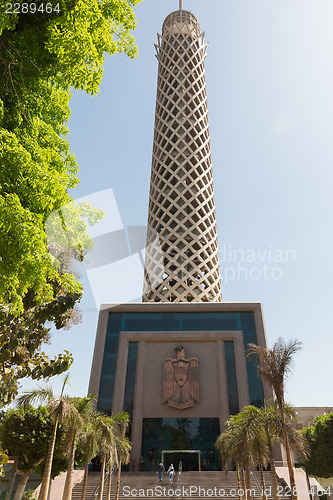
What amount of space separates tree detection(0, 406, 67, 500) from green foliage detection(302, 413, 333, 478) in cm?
1691

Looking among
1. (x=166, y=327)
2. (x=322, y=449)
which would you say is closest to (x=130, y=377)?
(x=166, y=327)

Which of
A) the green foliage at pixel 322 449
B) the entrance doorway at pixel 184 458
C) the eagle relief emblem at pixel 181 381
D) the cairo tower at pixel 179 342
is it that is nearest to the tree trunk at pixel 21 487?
the cairo tower at pixel 179 342

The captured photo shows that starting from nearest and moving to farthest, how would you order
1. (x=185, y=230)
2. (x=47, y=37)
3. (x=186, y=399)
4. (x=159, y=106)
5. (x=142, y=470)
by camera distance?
1. (x=47, y=37)
2. (x=142, y=470)
3. (x=186, y=399)
4. (x=185, y=230)
5. (x=159, y=106)

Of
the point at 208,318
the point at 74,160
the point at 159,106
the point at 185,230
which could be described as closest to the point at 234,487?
the point at 208,318

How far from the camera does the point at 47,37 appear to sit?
18.2 feet

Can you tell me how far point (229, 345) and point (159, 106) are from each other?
33.5 m

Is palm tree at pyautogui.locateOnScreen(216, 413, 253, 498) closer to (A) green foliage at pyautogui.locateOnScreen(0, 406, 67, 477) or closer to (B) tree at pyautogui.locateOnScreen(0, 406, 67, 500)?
(A) green foliage at pyautogui.locateOnScreen(0, 406, 67, 477)

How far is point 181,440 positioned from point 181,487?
551cm

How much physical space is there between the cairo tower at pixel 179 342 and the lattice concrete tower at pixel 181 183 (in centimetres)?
13

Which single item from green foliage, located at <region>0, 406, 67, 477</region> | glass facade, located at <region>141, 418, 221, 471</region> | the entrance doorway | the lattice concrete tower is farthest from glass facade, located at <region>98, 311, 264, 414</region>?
green foliage, located at <region>0, 406, 67, 477</region>

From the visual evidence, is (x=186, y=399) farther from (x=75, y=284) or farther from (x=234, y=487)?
(x=75, y=284)

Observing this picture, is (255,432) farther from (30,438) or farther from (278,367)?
(30,438)

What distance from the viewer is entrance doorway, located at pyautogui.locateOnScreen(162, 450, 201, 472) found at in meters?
22.2

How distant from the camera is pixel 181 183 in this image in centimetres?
3941
